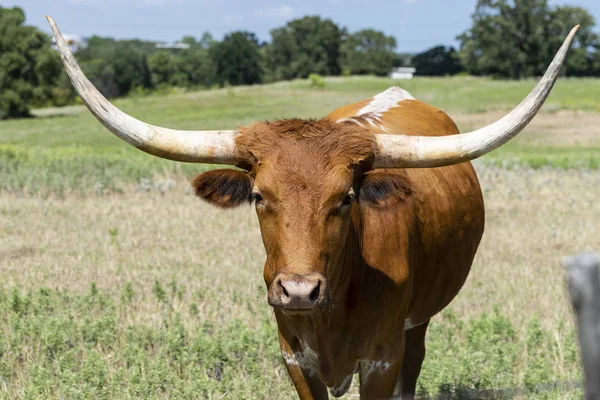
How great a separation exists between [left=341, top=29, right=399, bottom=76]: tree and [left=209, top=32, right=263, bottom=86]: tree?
1362 centimetres

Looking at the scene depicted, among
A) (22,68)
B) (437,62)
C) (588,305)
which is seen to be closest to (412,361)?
(588,305)

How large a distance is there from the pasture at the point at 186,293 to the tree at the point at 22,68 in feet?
149

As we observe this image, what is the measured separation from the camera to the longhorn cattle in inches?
152

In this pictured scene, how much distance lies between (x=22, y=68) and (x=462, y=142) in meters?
61.8

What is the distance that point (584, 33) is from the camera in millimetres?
113250

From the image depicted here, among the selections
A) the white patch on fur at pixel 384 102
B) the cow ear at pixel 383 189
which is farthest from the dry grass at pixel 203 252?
the cow ear at pixel 383 189

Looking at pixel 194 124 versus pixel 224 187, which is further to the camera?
pixel 194 124

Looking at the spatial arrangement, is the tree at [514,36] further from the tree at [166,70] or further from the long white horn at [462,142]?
the long white horn at [462,142]

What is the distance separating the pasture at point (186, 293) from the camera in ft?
19.5

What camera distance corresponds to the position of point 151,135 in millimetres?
4305

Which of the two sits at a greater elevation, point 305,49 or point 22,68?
point 305,49

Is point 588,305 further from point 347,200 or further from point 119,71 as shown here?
point 119,71

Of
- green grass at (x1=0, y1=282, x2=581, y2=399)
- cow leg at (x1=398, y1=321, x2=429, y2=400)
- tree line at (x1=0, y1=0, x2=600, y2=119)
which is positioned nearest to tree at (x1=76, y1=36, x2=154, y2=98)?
tree line at (x1=0, y1=0, x2=600, y2=119)

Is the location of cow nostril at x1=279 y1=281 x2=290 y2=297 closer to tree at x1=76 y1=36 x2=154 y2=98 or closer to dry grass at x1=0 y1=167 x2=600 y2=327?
dry grass at x1=0 y1=167 x2=600 y2=327
